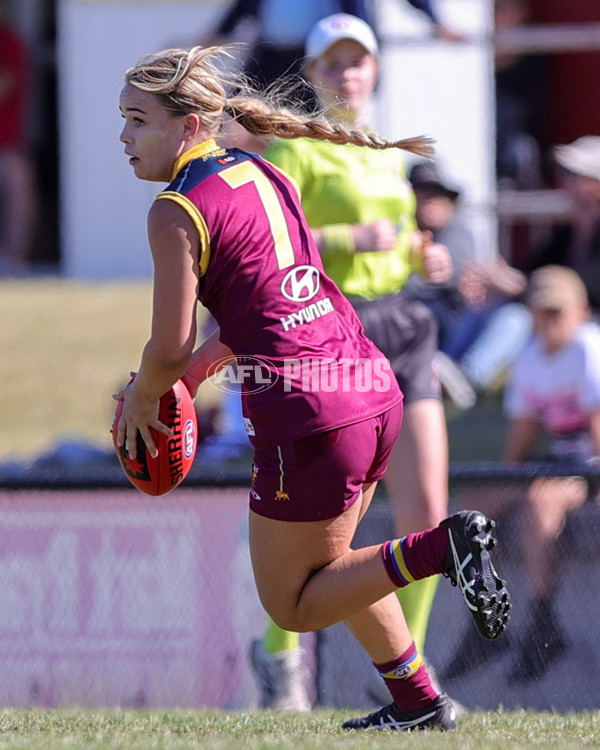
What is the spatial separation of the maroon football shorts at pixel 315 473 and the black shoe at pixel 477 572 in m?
0.29

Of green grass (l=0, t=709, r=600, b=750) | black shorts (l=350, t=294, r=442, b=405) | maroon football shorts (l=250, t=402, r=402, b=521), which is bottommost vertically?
green grass (l=0, t=709, r=600, b=750)

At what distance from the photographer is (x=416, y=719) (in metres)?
4.04

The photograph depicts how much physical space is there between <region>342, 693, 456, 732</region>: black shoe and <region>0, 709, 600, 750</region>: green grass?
0.23 feet

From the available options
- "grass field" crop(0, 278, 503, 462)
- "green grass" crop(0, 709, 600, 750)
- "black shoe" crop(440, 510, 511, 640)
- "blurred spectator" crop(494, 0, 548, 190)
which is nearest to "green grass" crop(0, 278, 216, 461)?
"grass field" crop(0, 278, 503, 462)

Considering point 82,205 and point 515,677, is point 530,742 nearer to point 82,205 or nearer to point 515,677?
point 515,677

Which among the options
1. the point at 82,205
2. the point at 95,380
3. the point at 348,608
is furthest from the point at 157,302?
the point at 82,205

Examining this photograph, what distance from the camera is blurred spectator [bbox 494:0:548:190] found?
10477 mm

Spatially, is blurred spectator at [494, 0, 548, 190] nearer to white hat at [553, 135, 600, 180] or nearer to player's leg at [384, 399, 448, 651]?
white hat at [553, 135, 600, 180]

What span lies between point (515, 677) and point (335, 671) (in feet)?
2.26

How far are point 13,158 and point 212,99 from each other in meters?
8.41

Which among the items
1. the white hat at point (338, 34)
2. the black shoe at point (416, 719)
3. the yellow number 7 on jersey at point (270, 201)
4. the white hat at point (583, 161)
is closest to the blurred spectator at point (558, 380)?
the white hat at point (583, 161)

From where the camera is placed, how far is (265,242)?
364 centimetres

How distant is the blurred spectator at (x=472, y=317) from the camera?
7708 mm

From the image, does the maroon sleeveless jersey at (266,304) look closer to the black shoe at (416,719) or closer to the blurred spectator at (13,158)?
the black shoe at (416,719)
